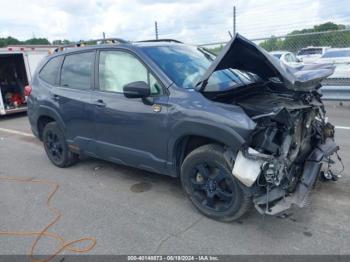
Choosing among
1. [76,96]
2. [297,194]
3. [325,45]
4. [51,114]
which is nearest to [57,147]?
[51,114]

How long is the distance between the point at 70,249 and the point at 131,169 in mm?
2021

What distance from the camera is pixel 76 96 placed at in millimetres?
4578

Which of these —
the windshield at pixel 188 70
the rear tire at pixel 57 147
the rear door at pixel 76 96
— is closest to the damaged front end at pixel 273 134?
the windshield at pixel 188 70

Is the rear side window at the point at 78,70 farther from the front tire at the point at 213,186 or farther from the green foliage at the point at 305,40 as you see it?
the green foliage at the point at 305,40

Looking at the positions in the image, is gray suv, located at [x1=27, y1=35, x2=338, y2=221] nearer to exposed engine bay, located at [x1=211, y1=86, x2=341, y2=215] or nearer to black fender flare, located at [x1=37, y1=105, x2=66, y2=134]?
exposed engine bay, located at [x1=211, y1=86, x2=341, y2=215]

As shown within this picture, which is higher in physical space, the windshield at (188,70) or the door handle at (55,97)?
the windshield at (188,70)

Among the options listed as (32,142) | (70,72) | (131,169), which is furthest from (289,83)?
(32,142)

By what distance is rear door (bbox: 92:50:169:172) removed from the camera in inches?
144

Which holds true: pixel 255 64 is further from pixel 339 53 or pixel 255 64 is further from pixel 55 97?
pixel 339 53

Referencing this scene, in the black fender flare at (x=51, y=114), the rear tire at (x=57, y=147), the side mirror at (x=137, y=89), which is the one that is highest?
the side mirror at (x=137, y=89)

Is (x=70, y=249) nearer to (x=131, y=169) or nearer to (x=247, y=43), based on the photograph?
(x=131, y=169)

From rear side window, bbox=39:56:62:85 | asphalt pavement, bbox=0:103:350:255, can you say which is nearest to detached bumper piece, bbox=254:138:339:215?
asphalt pavement, bbox=0:103:350:255

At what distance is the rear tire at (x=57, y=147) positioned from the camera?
17.0 ft

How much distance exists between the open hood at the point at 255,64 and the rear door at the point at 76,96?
1819 millimetres
